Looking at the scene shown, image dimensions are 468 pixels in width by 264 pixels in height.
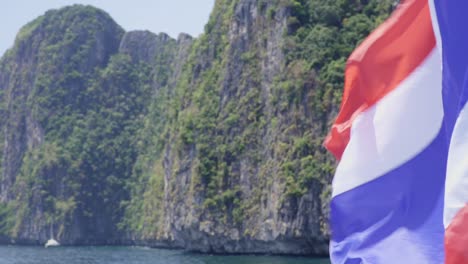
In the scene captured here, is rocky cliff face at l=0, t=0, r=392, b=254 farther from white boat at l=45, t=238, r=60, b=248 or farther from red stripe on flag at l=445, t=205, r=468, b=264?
red stripe on flag at l=445, t=205, r=468, b=264

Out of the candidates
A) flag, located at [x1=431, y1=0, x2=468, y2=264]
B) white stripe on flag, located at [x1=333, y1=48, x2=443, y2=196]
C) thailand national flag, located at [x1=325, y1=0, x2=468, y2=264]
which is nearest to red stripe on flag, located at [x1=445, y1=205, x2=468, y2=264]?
flag, located at [x1=431, y1=0, x2=468, y2=264]

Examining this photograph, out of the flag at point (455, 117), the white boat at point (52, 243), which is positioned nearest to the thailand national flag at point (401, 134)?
the flag at point (455, 117)

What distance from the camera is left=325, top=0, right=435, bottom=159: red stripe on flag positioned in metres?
4.85

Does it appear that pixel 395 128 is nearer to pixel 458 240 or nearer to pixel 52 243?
pixel 458 240

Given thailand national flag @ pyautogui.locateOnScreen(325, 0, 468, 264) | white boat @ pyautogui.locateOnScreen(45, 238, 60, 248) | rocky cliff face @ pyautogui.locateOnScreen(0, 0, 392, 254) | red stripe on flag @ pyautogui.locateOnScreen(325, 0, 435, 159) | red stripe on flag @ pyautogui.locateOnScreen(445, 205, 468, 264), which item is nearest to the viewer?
red stripe on flag @ pyautogui.locateOnScreen(445, 205, 468, 264)

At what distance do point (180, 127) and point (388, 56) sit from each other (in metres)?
58.7

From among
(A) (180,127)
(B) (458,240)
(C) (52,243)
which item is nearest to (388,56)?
(B) (458,240)

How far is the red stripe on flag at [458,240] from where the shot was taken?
13.3 feet

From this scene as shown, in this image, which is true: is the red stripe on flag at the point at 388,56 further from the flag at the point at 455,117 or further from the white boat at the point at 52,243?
the white boat at the point at 52,243

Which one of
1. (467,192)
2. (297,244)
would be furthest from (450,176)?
(297,244)

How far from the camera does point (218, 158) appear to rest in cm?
5497

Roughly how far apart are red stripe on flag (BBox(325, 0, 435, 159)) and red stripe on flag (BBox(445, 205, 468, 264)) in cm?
113

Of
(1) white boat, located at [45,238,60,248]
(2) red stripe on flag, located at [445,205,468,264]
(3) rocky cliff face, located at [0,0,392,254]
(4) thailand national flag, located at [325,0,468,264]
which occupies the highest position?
(3) rocky cliff face, located at [0,0,392,254]

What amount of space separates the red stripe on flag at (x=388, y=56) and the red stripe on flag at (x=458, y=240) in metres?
1.13
